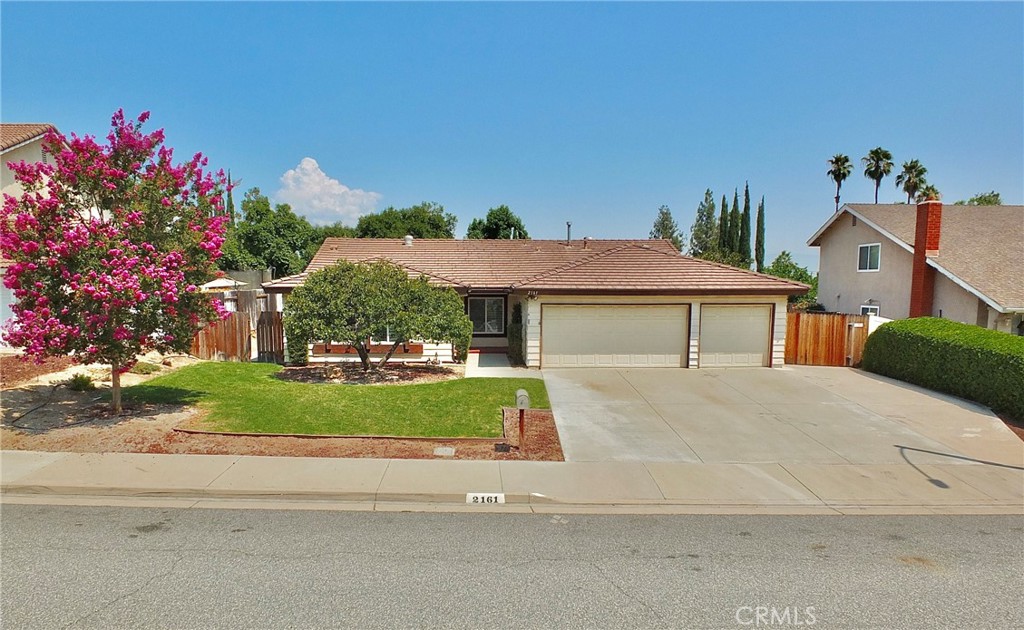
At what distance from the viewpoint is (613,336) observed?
53.3 ft

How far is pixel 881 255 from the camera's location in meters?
21.4

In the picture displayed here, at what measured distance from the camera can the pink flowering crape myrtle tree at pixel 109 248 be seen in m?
8.28

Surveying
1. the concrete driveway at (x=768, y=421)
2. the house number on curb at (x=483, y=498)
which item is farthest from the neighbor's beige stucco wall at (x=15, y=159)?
the house number on curb at (x=483, y=498)

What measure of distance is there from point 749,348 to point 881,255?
965 centimetres

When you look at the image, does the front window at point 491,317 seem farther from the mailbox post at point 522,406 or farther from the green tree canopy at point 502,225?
the green tree canopy at point 502,225

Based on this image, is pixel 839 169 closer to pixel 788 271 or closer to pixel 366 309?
pixel 788 271

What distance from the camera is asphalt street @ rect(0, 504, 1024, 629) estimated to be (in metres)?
4.08

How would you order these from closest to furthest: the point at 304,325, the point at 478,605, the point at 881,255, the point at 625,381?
the point at 478,605 < the point at 304,325 < the point at 625,381 < the point at 881,255

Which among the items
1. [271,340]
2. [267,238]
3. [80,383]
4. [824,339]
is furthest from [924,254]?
[267,238]

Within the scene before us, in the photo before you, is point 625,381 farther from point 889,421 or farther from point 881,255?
point 881,255

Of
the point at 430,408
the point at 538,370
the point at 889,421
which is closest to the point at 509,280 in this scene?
the point at 538,370

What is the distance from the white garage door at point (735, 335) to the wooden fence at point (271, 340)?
→ 13.2 m

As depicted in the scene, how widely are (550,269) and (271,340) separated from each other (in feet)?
32.4

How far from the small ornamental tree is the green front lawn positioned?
1.37 meters
